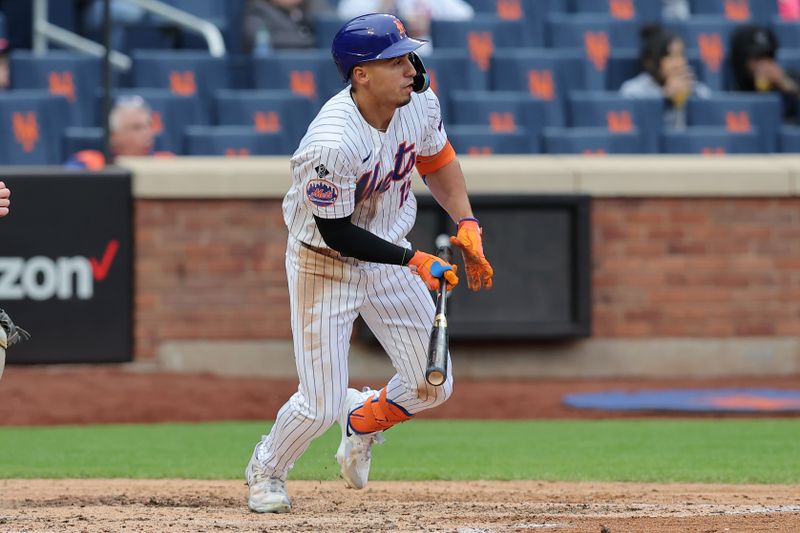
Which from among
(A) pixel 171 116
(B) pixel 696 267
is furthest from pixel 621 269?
(A) pixel 171 116

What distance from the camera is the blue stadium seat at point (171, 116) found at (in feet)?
37.3

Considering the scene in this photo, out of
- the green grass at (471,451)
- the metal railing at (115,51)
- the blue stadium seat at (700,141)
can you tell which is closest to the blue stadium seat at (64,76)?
the metal railing at (115,51)

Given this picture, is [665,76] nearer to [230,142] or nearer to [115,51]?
[230,142]

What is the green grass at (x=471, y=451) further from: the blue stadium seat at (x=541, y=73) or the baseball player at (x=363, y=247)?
the blue stadium seat at (x=541, y=73)

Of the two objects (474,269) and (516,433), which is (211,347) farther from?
(474,269)

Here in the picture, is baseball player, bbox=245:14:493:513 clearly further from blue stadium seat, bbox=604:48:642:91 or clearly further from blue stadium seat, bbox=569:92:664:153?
blue stadium seat, bbox=604:48:642:91

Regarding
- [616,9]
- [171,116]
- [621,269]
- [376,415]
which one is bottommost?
[376,415]

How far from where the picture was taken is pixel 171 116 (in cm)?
1145

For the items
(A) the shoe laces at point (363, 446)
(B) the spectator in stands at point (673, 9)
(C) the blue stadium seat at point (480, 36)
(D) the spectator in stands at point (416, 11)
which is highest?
(B) the spectator in stands at point (673, 9)

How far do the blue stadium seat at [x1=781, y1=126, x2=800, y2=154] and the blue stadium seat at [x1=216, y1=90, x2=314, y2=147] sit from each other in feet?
12.8

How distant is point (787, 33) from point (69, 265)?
694cm

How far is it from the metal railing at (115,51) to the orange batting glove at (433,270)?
23.8 feet

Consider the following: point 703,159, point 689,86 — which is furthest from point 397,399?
point 689,86

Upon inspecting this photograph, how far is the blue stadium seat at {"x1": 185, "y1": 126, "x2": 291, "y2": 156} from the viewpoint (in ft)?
36.8
